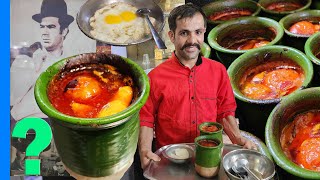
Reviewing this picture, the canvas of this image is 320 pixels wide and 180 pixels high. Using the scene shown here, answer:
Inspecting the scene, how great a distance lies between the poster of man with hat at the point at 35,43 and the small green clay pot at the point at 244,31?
1.26 meters

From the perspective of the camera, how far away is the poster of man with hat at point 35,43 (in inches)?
80.0

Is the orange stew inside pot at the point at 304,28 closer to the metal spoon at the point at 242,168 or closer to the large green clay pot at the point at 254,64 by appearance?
the large green clay pot at the point at 254,64

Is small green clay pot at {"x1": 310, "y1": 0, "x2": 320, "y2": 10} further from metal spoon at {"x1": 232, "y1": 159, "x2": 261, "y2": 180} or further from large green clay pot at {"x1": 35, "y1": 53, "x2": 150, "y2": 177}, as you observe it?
large green clay pot at {"x1": 35, "y1": 53, "x2": 150, "y2": 177}

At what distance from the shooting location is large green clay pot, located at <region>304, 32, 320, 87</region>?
2844 millimetres

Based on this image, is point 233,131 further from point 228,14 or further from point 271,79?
point 228,14

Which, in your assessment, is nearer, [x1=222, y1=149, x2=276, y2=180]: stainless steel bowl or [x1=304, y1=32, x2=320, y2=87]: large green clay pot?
[x1=222, y1=149, x2=276, y2=180]: stainless steel bowl

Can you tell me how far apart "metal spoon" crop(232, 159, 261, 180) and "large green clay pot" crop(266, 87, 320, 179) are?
1.18 feet

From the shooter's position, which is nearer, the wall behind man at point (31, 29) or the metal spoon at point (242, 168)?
the metal spoon at point (242, 168)

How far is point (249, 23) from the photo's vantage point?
325cm

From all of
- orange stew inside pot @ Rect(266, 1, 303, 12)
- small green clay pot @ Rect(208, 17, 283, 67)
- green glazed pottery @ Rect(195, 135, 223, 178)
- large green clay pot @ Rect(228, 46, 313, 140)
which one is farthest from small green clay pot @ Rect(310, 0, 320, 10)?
green glazed pottery @ Rect(195, 135, 223, 178)

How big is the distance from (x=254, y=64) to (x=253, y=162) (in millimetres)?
1090

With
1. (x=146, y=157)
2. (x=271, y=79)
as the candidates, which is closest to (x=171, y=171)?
(x=146, y=157)

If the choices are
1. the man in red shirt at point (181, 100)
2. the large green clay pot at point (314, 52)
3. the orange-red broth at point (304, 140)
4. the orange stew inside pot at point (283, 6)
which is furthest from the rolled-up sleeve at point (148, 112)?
the orange stew inside pot at point (283, 6)

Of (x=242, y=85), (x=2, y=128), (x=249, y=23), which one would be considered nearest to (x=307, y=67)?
(x=242, y=85)
